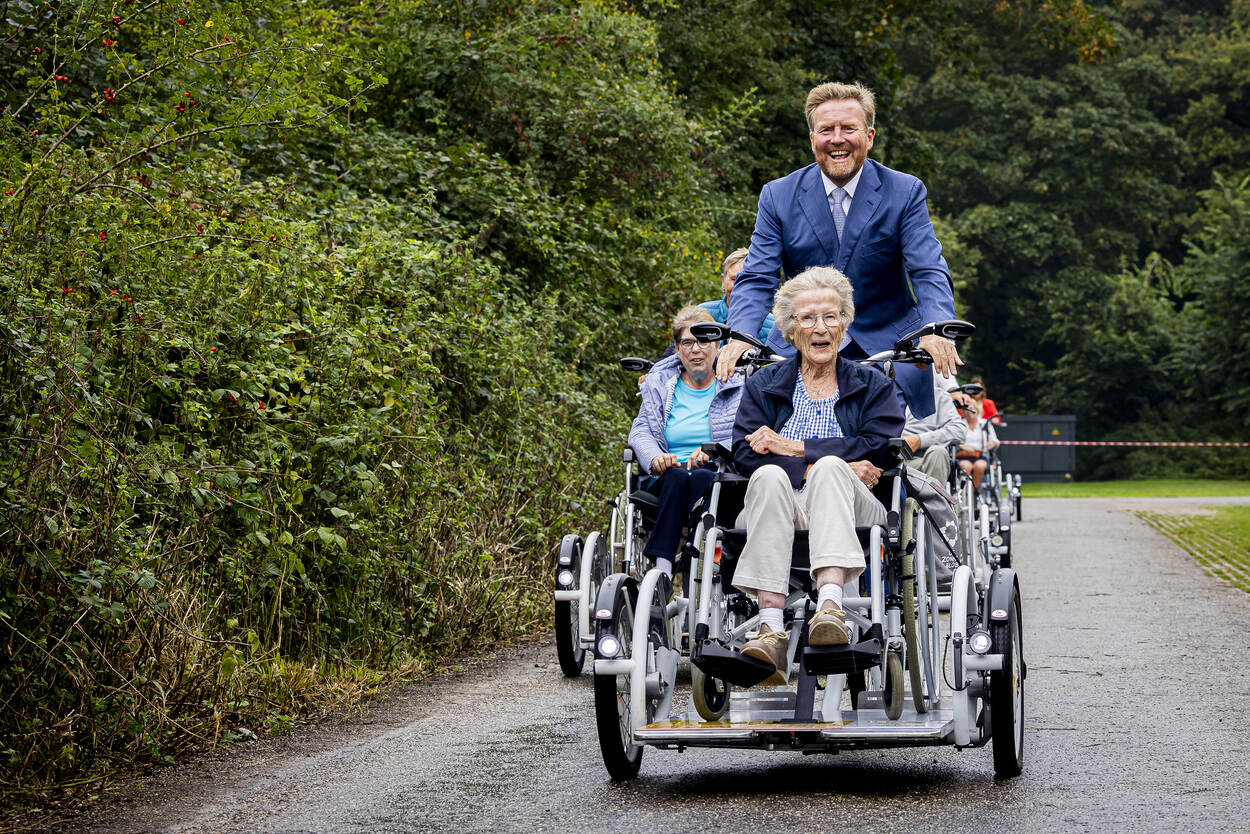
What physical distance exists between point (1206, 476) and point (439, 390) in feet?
119

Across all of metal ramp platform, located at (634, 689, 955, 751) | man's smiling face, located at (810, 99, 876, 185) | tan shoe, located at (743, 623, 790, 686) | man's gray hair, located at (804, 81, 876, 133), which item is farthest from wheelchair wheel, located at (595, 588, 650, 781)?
man's gray hair, located at (804, 81, 876, 133)

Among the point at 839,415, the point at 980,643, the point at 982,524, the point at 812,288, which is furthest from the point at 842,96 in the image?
the point at 982,524

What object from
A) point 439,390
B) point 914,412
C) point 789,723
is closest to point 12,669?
point 789,723

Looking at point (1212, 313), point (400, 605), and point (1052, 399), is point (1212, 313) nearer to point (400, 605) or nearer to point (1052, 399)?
point (1052, 399)

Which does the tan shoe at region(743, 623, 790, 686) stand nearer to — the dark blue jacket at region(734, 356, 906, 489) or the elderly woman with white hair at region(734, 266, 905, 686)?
the elderly woman with white hair at region(734, 266, 905, 686)

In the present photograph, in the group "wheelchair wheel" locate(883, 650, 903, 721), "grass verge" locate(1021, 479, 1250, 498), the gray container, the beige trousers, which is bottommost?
"grass verge" locate(1021, 479, 1250, 498)

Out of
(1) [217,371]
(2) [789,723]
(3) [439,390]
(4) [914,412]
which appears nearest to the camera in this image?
(2) [789,723]

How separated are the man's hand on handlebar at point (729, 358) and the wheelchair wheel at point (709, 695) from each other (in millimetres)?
1173

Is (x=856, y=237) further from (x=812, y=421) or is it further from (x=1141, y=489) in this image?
(x=1141, y=489)

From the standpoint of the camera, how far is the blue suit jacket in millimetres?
6836

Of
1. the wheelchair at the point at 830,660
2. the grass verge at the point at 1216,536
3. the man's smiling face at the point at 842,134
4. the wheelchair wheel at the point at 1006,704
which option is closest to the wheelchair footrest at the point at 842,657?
the wheelchair at the point at 830,660

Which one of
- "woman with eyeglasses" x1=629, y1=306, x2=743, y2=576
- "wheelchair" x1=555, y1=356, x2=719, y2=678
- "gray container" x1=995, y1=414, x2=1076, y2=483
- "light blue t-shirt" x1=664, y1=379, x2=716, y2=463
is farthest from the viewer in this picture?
"gray container" x1=995, y1=414, x2=1076, y2=483

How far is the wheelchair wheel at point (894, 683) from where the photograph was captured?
18.3 feet

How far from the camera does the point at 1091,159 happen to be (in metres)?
50.4
